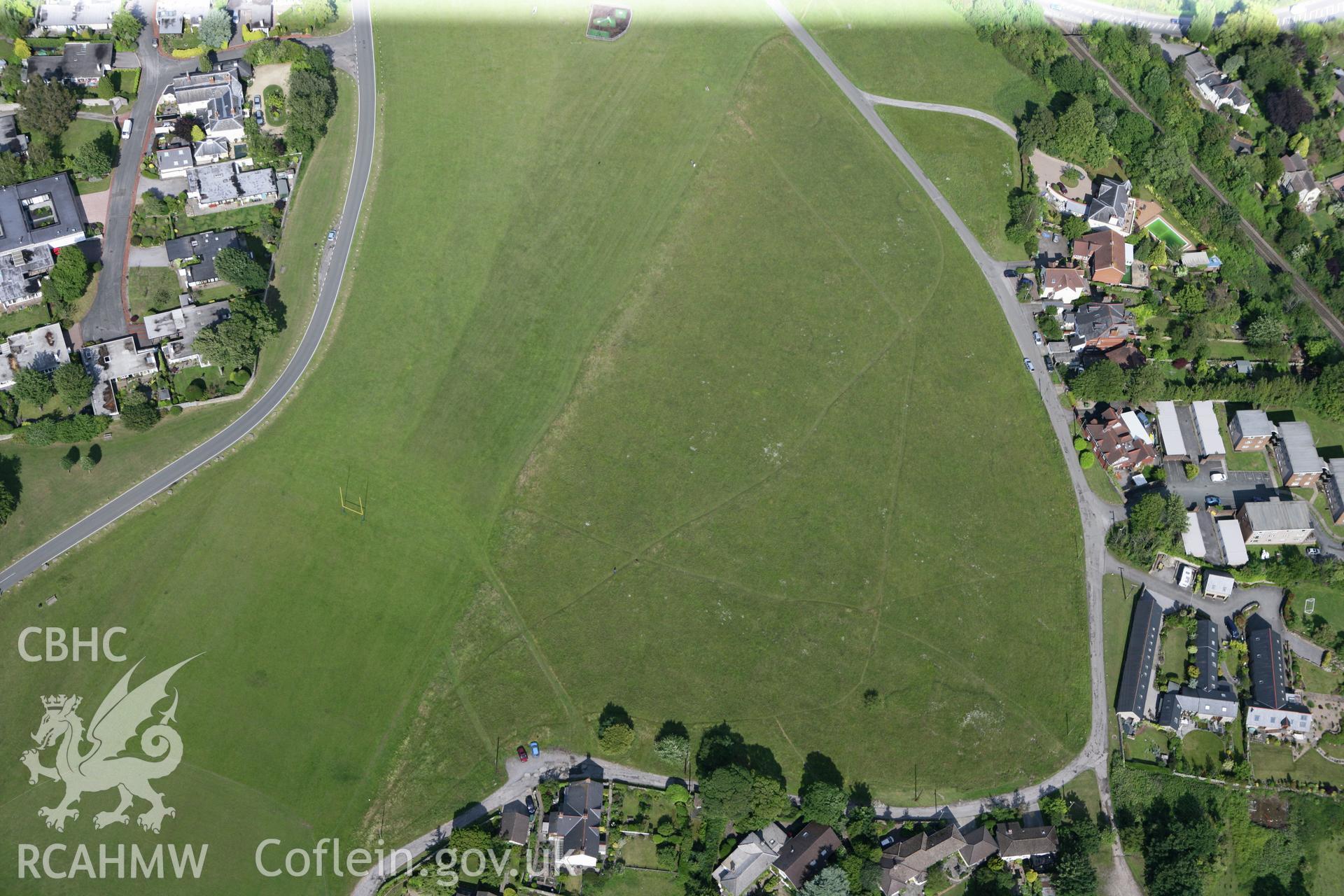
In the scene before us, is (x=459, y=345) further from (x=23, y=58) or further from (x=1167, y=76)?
(x=1167, y=76)

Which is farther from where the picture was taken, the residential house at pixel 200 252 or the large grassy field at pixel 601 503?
the residential house at pixel 200 252

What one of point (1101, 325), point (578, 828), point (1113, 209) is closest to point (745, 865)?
point (578, 828)

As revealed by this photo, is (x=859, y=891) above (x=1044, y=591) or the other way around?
the other way around

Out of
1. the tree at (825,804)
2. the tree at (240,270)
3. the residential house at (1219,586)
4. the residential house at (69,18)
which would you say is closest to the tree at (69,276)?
the tree at (240,270)

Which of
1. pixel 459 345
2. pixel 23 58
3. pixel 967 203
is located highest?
pixel 23 58

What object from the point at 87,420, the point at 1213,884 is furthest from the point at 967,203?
the point at 87,420

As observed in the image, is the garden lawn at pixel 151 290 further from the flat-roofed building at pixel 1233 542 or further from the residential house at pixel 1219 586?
the flat-roofed building at pixel 1233 542

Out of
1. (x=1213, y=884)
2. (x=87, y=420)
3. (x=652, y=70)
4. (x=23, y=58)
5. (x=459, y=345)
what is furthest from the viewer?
(x=652, y=70)
